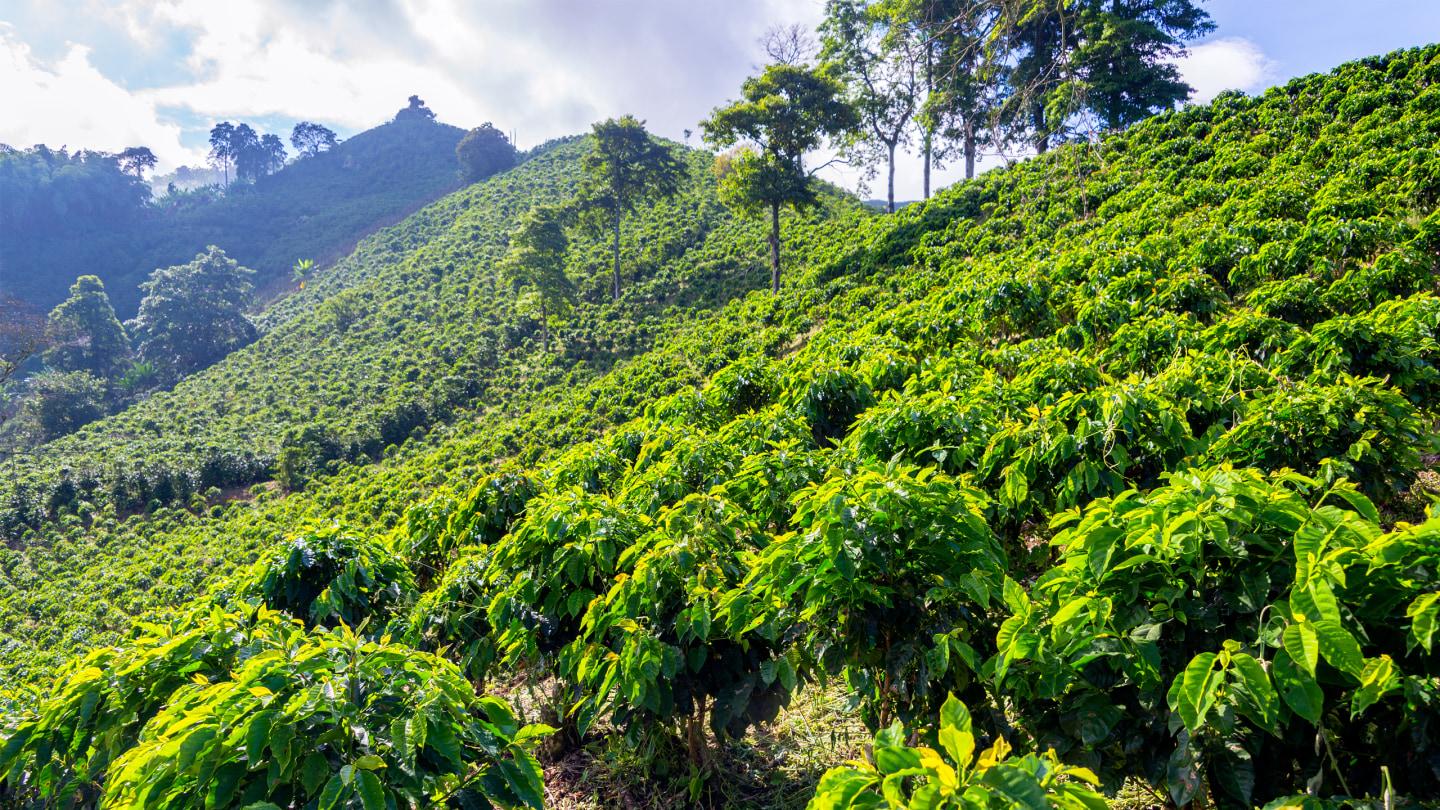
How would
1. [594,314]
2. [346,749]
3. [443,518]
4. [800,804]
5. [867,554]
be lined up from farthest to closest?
1. [594,314]
2. [443,518]
3. [800,804]
4. [867,554]
5. [346,749]

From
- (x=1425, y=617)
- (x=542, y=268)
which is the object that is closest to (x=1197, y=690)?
(x=1425, y=617)

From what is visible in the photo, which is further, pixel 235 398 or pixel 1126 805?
pixel 235 398

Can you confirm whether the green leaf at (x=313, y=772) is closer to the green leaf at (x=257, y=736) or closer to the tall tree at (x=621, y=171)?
the green leaf at (x=257, y=736)

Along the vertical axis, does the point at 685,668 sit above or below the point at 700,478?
below

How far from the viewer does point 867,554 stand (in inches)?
103

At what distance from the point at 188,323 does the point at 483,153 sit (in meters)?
32.9

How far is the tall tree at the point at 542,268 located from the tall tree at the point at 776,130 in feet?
31.2

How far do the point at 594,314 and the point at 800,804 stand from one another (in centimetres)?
2751

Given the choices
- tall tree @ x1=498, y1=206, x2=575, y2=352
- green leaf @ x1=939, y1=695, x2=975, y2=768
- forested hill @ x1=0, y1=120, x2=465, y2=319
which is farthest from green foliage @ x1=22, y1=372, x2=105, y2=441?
green leaf @ x1=939, y1=695, x2=975, y2=768

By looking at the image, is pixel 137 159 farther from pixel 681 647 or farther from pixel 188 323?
pixel 681 647

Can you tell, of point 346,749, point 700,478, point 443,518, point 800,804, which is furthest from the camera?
point 443,518

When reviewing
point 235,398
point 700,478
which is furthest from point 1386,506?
point 235,398

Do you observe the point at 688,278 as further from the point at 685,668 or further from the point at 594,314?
the point at 685,668

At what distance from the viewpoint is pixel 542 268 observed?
29328 millimetres
